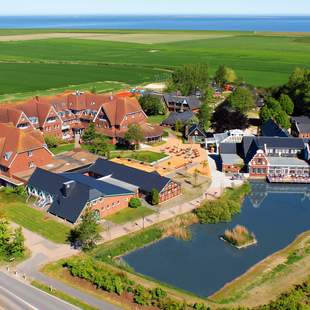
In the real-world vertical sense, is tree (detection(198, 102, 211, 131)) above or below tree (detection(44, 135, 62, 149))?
above

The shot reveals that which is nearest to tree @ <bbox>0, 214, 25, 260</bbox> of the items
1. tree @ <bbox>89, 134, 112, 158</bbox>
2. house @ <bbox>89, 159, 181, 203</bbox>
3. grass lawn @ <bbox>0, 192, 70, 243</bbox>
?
grass lawn @ <bbox>0, 192, 70, 243</bbox>

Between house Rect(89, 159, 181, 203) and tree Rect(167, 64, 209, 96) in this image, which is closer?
house Rect(89, 159, 181, 203)

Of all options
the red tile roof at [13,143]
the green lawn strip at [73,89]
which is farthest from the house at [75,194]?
the green lawn strip at [73,89]

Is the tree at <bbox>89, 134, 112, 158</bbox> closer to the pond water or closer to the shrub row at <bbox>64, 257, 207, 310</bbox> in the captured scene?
the pond water

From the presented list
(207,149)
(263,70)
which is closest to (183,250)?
(207,149)

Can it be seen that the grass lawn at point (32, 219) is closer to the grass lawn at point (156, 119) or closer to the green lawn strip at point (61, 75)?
the grass lawn at point (156, 119)

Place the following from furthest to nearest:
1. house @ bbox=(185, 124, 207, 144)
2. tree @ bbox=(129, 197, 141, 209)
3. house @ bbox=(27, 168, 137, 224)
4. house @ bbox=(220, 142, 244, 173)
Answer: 1. house @ bbox=(185, 124, 207, 144)
2. house @ bbox=(220, 142, 244, 173)
3. tree @ bbox=(129, 197, 141, 209)
4. house @ bbox=(27, 168, 137, 224)
